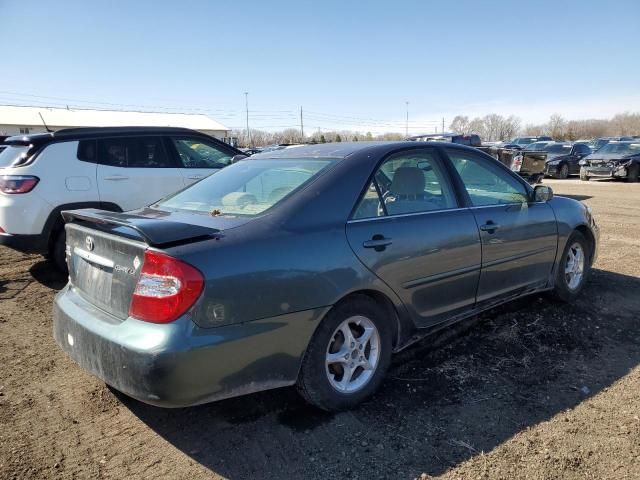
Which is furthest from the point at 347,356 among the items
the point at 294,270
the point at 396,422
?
the point at 294,270

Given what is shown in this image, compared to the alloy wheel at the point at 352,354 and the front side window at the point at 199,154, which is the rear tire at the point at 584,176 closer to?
the front side window at the point at 199,154

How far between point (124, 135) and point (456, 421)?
5128 mm

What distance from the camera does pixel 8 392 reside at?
3.23 meters

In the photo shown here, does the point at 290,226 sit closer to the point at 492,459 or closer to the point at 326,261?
the point at 326,261

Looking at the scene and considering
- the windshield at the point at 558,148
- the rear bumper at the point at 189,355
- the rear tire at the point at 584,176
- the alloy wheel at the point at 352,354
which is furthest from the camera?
the windshield at the point at 558,148

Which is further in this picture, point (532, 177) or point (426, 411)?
point (532, 177)

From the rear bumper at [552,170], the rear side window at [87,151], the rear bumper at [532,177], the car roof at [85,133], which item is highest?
the car roof at [85,133]

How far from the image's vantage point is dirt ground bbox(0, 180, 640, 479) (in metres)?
2.49

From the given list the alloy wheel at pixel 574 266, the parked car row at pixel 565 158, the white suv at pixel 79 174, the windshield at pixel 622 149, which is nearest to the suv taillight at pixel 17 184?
the white suv at pixel 79 174

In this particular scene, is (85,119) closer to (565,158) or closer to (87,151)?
(565,158)

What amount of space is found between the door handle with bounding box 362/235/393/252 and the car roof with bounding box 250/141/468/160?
0.62 metres

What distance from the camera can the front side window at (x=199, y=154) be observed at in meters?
6.57

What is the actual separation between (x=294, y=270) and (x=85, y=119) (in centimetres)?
6600

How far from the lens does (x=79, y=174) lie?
18.6 feet
